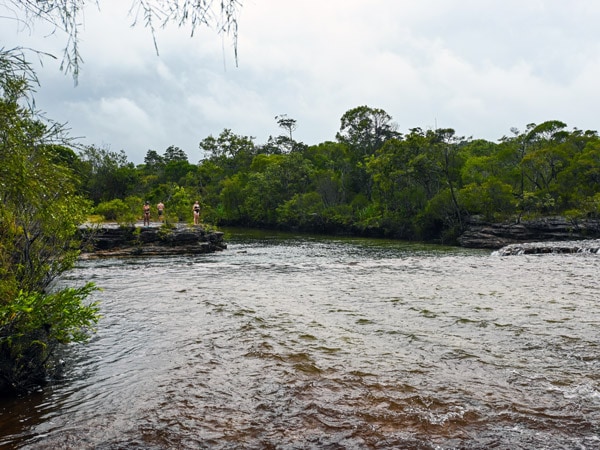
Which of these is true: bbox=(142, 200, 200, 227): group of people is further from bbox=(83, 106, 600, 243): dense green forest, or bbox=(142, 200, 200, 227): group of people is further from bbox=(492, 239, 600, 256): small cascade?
bbox=(492, 239, 600, 256): small cascade

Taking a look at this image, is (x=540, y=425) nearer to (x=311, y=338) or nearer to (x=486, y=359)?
(x=486, y=359)

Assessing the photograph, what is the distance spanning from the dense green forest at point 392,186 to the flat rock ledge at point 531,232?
3.76 feet

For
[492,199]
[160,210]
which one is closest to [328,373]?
[160,210]

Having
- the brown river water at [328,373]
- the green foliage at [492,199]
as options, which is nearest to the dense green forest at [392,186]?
the green foliage at [492,199]

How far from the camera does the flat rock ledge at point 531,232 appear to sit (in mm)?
37906

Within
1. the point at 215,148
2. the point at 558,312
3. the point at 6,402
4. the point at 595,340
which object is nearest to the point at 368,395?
the point at 6,402

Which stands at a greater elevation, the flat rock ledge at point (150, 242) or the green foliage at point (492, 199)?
the green foliage at point (492, 199)

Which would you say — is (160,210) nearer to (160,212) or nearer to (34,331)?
(160,212)

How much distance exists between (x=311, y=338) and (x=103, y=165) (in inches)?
2093

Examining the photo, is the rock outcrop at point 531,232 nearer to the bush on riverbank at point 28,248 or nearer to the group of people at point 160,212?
the group of people at point 160,212

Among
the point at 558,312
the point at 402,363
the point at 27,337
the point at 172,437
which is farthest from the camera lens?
the point at 558,312

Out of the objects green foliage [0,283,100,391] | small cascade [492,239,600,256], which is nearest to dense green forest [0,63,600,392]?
green foliage [0,283,100,391]

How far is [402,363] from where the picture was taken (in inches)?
323

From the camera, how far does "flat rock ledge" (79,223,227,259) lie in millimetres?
27281
